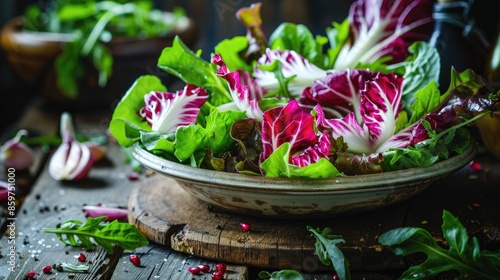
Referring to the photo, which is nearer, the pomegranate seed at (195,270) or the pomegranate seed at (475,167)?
the pomegranate seed at (195,270)

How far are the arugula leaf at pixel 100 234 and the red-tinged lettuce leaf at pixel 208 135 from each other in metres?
0.15

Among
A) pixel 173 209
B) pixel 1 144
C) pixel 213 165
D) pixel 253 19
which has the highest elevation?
pixel 253 19

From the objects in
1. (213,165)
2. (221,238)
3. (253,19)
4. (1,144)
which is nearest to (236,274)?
(221,238)

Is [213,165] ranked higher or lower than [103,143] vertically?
higher

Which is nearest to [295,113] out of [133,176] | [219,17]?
[133,176]

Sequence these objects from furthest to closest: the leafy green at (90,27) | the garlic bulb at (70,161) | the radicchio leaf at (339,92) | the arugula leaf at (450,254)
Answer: the leafy green at (90,27)
the garlic bulb at (70,161)
the radicchio leaf at (339,92)
the arugula leaf at (450,254)

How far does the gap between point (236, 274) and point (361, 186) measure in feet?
0.76

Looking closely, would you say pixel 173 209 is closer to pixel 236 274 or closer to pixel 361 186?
pixel 236 274

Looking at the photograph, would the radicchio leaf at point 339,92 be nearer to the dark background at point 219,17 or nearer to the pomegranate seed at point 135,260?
the pomegranate seed at point 135,260

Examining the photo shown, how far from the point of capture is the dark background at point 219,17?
2.45 m

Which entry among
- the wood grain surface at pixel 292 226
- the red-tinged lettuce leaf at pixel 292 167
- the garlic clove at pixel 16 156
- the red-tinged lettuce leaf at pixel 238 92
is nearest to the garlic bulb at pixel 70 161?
the garlic clove at pixel 16 156

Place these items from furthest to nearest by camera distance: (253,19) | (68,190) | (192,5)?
(192,5) → (68,190) → (253,19)

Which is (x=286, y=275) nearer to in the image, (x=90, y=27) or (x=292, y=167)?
(x=292, y=167)

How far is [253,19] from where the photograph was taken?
137cm
